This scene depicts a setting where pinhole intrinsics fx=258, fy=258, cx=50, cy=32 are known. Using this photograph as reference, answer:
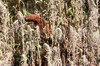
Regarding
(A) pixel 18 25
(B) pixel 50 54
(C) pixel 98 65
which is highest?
(A) pixel 18 25

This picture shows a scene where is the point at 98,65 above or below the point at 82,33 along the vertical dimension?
below

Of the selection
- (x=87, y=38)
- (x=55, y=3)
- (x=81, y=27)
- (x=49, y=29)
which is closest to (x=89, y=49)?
(x=87, y=38)

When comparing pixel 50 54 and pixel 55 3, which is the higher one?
pixel 55 3

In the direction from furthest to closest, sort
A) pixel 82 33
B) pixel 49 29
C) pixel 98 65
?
pixel 49 29
pixel 82 33
pixel 98 65

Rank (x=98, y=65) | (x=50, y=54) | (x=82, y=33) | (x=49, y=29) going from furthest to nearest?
(x=49, y=29)
(x=82, y=33)
(x=98, y=65)
(x=50, y=54)

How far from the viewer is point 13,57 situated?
214 centimetres

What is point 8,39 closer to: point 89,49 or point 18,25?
point 18,25

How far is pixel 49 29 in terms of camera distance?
236cm

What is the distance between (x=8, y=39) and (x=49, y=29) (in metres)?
0.39

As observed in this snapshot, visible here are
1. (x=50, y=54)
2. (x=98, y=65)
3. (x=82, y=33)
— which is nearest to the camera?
(x=50, y=54)

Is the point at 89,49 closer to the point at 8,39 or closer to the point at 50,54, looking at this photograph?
the point at 50,54

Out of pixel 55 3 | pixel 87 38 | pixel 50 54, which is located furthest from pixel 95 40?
pixel 55 3

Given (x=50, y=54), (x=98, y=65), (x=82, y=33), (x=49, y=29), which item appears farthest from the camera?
(x=49, y=29)

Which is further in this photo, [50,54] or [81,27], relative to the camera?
[81,27]
